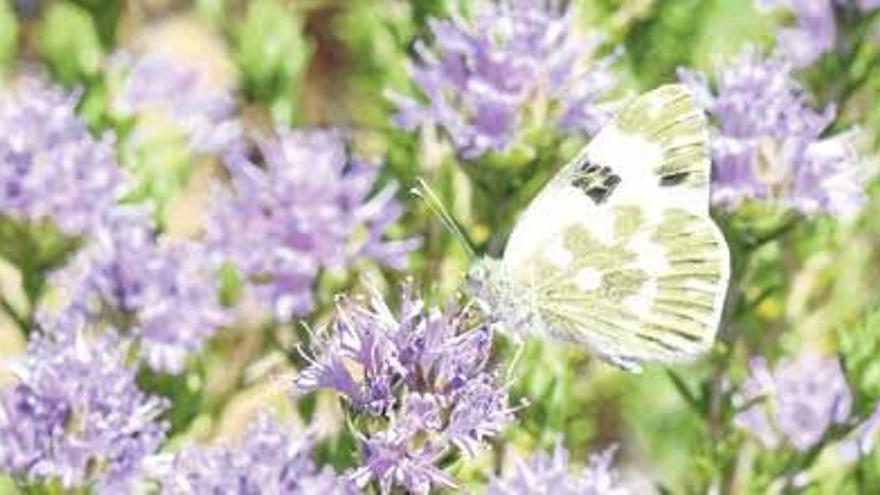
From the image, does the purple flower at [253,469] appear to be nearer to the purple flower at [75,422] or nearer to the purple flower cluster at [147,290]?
the purple flower at [75,422]

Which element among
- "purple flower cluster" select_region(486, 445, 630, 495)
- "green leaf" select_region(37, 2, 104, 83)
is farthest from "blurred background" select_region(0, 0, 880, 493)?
"purple flower cluster" select_region(486, 445, 630, 495)

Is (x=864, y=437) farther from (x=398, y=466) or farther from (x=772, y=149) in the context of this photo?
(x=398, y=466)

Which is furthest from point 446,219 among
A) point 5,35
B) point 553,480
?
point 5,35

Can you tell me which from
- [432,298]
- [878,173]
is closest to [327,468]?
[432,298]

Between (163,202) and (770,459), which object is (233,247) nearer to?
(163,202)

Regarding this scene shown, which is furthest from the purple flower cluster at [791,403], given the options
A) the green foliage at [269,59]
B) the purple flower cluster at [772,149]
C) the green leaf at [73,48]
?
the green leaf at [73,48]
